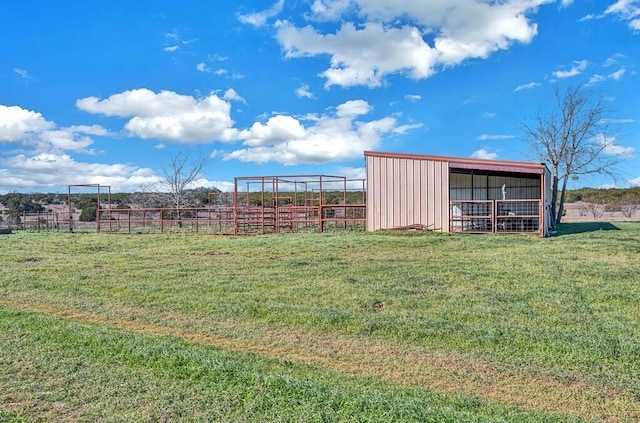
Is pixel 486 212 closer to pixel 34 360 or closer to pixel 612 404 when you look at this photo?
pixel 612 404

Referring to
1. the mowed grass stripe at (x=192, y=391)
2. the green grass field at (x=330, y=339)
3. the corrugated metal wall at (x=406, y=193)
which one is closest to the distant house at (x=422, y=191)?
the corrugated metal wall at (x=406, y=193)

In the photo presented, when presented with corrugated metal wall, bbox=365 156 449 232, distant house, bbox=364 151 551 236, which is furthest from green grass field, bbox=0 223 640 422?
corrugated metal wall, bbox=365 156 449 232

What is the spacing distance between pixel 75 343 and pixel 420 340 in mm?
3436

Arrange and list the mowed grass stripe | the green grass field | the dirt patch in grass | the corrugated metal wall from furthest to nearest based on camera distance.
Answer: the corrugated metal wall, the dirt patch in grass, the green grass field, the mowed grass stripe

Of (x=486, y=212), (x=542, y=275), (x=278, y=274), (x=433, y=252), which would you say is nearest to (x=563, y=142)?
(x=486, y=212)

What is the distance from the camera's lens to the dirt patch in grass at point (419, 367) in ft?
11.5

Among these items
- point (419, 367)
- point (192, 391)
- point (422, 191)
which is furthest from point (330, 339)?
point (422, 191)

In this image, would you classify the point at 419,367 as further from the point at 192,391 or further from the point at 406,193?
the point at 406,193

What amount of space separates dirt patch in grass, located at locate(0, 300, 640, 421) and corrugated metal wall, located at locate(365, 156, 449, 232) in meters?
10.8

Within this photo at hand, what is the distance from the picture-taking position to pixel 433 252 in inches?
414

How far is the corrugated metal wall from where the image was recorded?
604 inches

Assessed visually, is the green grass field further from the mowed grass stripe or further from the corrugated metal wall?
A: the corrugated metal wall

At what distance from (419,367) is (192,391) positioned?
75.9 inches

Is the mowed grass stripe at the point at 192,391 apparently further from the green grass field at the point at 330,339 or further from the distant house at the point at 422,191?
the distant house at the point at 422,191
